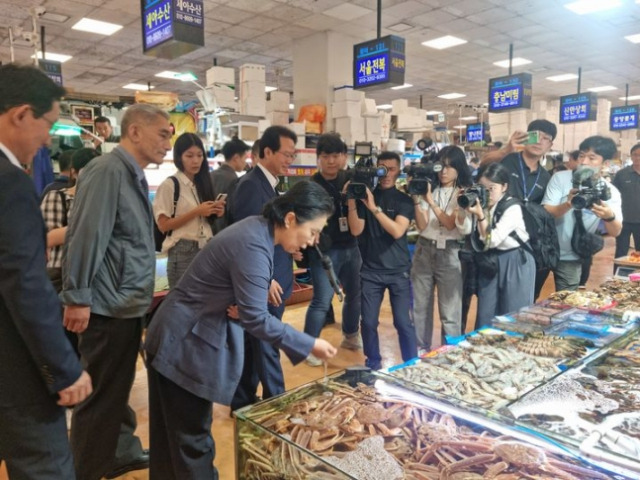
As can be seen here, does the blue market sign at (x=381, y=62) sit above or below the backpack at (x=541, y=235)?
above

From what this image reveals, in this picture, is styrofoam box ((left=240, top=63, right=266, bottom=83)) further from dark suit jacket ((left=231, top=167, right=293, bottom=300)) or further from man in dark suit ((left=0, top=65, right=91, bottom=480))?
man in dark suit ((left=0, top=65, right=91, bottom=480))

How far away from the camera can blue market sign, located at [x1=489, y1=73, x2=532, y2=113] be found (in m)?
8.20

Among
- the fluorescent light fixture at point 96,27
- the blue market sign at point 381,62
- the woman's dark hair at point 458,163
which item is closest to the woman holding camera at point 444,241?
the woman's dark hair at point 458,163

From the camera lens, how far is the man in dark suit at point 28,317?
1.18 m

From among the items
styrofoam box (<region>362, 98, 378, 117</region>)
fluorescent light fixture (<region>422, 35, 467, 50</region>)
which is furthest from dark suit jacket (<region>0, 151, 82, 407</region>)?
fluorescent light fixture (<region>422, 35, 467, 50</region>)

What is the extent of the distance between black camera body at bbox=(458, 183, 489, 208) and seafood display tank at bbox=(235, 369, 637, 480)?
4.09ft

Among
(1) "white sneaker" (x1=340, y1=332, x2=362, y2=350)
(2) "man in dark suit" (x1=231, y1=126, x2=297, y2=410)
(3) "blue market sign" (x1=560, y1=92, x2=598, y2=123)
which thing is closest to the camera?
(2) "man in dark suit" (x1=231, y1=126, x2=297, y2=410)

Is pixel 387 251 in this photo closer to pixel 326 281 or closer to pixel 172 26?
pixel 326 281

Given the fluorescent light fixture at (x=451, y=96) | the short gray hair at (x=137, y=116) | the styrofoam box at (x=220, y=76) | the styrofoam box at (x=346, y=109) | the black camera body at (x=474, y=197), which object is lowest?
the black camera body at (x=474, y=197)

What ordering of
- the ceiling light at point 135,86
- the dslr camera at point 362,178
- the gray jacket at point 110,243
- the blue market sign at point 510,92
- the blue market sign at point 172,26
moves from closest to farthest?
1. the gray jacket at point 110,243
2. the dslr camera at point 362,178
3. the blue market sign at point 172,26
4. the blue market sign at point 510,92
5. the ceiling light at point 135,86

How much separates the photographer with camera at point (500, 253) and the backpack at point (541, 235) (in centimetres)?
12

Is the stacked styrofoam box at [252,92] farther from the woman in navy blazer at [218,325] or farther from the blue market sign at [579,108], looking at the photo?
the blue market sign at [579,108]

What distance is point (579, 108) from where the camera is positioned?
9.94m

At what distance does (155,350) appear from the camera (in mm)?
1662
